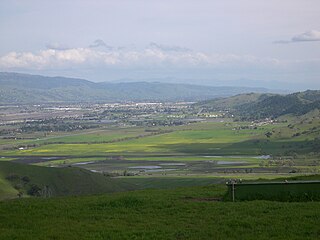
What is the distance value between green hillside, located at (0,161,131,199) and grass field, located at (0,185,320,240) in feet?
165

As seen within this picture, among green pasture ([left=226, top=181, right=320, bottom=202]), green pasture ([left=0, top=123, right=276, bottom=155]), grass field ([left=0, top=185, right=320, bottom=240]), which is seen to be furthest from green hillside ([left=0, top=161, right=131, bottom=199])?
green pasture ([left=0, top=123, right=276, bottom=155])

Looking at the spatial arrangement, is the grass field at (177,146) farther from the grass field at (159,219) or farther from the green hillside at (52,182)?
the grass field at (159,219)

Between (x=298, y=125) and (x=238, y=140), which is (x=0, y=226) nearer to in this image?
(x=238, y=140)

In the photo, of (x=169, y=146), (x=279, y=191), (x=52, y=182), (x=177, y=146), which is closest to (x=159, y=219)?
(x=279, y=191)

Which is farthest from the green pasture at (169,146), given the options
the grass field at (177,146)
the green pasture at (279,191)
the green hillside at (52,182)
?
the green pasture at (279,191)

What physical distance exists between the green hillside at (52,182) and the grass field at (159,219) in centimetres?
→ 5039

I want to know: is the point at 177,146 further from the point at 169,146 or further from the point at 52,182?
the point at 52,182

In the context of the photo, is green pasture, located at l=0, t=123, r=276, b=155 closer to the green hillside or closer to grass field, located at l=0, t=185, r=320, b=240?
the green hillside

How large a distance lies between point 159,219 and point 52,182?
60914 millimetres

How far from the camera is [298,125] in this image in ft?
639

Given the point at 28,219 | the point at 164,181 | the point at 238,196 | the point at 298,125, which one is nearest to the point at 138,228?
the point at 28,219

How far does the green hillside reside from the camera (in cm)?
7419

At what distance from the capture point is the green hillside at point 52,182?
243 ft

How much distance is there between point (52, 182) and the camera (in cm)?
7825
